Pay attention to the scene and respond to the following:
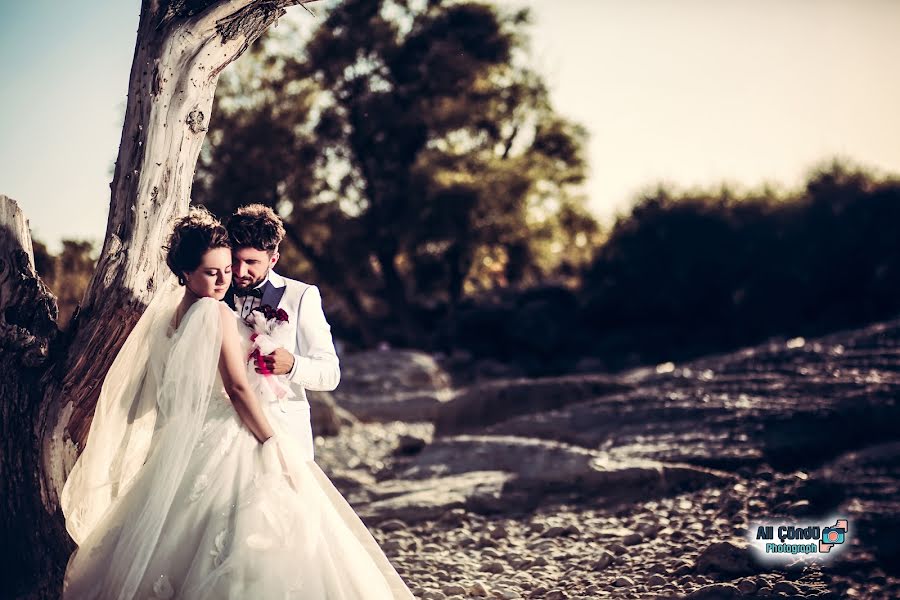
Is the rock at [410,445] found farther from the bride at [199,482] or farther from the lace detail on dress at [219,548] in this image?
the lace detail on dress at [219,548]

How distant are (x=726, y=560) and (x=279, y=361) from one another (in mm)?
2936

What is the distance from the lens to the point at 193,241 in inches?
131

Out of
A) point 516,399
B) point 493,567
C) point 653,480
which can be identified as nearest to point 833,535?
point 653,480

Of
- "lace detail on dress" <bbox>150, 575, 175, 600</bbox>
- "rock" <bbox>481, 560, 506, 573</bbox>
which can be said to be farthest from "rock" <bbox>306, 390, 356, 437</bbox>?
"lace detail on dress" <bbox>150, 575, 175, 600</bbox>

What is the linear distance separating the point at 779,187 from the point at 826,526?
13.5 m

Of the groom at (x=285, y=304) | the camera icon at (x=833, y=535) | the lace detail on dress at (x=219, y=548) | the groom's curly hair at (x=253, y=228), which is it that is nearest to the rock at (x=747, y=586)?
the camera icon at (x=833, y=535)

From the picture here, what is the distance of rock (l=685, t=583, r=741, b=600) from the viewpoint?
4.33m

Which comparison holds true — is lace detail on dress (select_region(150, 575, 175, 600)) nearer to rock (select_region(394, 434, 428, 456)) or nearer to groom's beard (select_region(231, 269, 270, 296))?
groom's beard (select_region(231, 269, 270, 296))

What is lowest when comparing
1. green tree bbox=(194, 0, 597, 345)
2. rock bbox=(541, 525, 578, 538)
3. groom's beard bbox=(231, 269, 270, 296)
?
rock bbox=(541, 525, 578, 538)

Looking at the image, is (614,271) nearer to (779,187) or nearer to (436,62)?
(779,187)

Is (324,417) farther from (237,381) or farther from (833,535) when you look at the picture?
(237,381)

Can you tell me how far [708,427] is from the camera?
25.4 feet

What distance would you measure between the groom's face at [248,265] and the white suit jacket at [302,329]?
77 millimetres

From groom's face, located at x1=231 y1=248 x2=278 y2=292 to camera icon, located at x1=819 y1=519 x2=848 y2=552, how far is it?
365cm
